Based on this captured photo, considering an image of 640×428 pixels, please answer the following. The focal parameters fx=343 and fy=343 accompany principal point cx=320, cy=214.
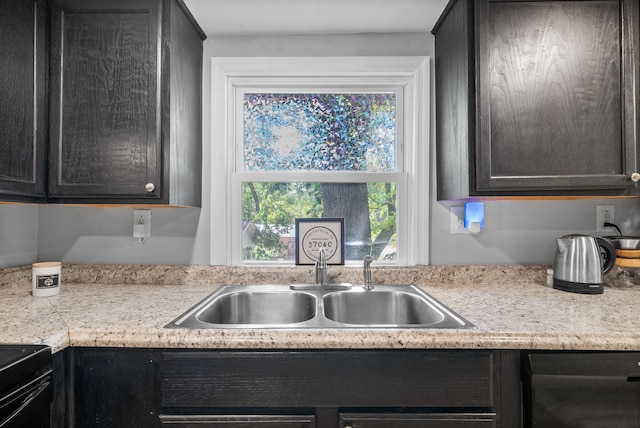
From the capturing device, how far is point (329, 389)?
3.31ft

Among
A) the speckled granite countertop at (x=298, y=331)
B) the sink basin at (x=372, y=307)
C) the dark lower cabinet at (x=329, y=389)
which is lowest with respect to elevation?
the dark lower cabinet at (x=329, y=389)

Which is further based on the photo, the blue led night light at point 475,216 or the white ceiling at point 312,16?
the blue led night light at point 475,216

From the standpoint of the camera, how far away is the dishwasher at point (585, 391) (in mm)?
988

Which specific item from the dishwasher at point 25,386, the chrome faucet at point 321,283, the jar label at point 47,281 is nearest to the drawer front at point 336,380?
the dishwasher at point 25,386

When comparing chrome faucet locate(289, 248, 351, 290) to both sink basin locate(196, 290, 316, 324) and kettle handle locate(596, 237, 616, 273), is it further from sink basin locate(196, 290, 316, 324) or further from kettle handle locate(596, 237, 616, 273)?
kettle handle locate(596, 237, 616, 273)

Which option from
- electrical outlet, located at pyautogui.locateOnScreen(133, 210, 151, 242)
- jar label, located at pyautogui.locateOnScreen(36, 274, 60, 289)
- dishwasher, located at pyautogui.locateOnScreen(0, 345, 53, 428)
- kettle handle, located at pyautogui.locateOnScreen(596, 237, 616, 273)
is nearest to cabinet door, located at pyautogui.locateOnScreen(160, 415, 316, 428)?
dishwasher, located at pyautogui.locateOnScreen(0, 345, 53, 428)

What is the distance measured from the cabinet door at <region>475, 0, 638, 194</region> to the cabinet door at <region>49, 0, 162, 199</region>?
1.30m

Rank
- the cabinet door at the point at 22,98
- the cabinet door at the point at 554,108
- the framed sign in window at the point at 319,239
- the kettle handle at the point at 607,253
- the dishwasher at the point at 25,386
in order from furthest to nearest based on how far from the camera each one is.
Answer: the framed sign in window at the point at 319,239 < the kettle handle at the point at 607,253 < the cabinet door at the point at 554,108 < the cabinet door at the point at 22,98 < the dishwasher at the point at 25,386

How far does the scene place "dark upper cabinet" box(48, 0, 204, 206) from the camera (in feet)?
4.46

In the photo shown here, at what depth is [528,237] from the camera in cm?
171

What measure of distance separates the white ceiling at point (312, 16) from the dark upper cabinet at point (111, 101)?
0.83ft

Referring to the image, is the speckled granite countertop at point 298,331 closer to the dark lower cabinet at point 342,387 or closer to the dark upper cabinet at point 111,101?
the dark lower cabinet at point 342,387

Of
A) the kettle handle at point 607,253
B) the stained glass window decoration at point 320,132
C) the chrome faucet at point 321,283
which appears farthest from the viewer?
the stained glass window decoration at point 320,132

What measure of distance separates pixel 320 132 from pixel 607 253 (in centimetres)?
141
